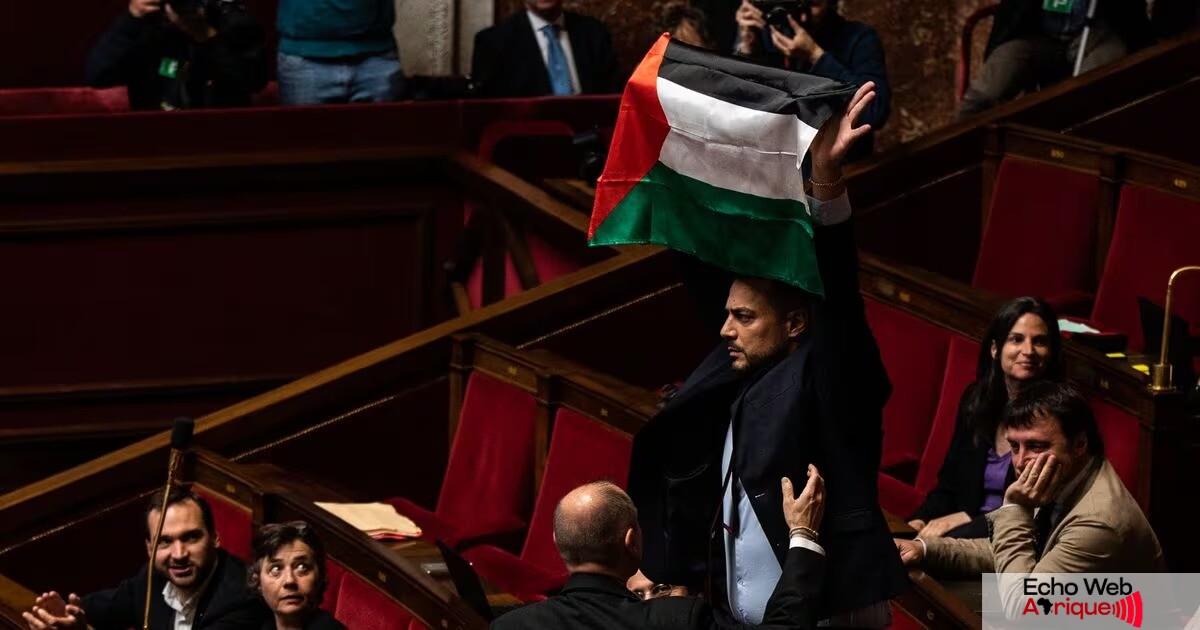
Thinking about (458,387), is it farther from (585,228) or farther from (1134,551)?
(1134,551)

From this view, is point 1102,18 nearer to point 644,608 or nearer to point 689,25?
point 689,25

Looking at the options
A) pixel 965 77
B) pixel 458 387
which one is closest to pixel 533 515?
pixel 458 387

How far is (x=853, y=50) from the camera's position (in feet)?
19.3

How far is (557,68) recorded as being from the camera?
23.0 feet

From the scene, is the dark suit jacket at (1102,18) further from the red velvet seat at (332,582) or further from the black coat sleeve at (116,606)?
the black coat sleeve at (116,606)

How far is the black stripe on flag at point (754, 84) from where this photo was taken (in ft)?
9.25

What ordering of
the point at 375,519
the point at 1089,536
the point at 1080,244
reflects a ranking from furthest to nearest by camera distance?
the point at 1080,244, the point at 375,519, the point at 1089,536

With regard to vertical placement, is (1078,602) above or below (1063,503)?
below

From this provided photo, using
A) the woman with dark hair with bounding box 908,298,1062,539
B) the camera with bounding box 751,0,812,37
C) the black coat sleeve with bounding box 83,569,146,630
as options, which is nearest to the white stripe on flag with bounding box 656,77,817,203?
the woman with dark hair with bounding box 908,298,1062,539

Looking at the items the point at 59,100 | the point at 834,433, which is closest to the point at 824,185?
the point at 834,433

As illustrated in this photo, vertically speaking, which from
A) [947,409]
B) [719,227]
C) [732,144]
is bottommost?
[947,409]

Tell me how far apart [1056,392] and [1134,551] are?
11.6 inches

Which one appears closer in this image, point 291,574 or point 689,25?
point 291,574

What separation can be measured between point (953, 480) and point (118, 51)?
318 centimetres
